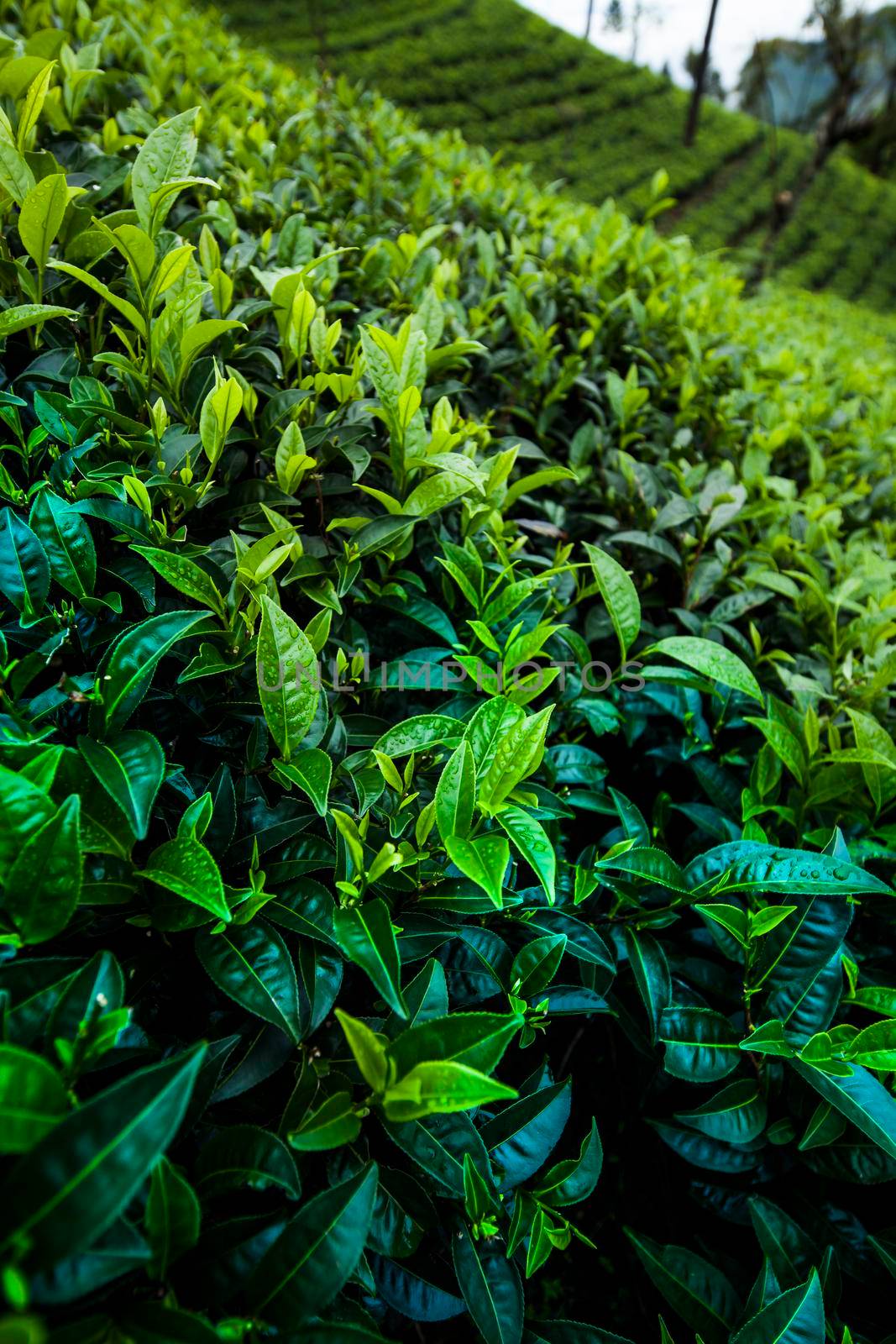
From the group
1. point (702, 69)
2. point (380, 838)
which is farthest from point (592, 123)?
point (380, 838)

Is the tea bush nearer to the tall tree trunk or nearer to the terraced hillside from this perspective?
the terraced hillside

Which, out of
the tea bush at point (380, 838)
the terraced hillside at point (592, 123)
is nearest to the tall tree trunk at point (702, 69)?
the terraced hillside at point (592, 123)

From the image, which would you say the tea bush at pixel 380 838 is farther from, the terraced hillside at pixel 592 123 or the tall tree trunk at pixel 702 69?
the tall tree trunk at pixel 702 69

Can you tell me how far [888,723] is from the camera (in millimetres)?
1644

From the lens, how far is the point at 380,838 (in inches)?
41.3

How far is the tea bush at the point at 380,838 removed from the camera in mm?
742

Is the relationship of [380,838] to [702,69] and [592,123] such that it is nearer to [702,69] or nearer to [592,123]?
[702,69]

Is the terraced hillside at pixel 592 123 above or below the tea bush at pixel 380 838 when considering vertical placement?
above

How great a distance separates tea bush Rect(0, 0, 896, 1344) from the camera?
742mm

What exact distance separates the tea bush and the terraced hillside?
60.1ft

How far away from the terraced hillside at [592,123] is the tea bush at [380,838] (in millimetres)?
18307

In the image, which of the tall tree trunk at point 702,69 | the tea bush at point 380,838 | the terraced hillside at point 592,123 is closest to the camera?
the tea bush at point 380,838

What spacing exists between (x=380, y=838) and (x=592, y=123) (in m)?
25.5

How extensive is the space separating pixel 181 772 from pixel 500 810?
46 centimetres
